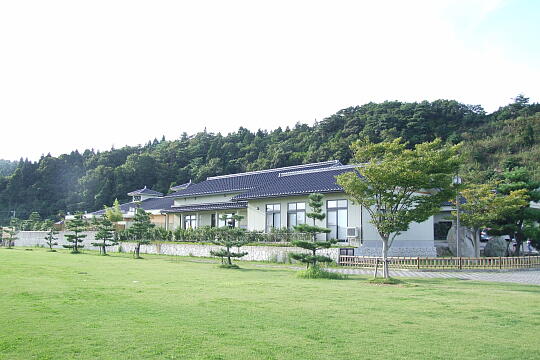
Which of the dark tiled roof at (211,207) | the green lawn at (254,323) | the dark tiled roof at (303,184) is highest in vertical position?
the dark tiled roof at (303,184)

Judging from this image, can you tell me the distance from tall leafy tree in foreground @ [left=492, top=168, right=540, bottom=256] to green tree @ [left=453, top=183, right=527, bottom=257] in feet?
1.45

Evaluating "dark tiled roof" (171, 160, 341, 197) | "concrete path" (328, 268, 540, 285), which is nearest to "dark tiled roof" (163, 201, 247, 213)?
"dark tiled roof" (171, 160, 341, 197)

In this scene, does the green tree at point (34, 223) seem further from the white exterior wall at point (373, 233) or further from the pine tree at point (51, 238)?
the white exterior wall at point (373, 233)

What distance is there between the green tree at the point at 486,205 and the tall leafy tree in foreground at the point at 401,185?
810cm

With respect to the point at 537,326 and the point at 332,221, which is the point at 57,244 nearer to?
the point at 332,221

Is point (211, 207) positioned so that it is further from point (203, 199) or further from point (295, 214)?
point (295, 214)

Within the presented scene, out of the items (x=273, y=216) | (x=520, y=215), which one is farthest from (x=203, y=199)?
(x=520, y=215)

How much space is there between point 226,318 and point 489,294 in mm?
7444

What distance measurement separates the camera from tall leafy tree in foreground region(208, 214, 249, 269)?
65.6 feet

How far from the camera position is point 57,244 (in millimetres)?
37438

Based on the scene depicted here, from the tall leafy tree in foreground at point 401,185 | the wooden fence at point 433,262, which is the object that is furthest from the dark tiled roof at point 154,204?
the tall leafy tree in foreground at point 401,185

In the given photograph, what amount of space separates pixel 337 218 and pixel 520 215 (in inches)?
375

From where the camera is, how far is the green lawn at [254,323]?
5.49 meters

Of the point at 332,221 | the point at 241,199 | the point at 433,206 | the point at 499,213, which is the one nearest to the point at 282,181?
the point at 241,199
